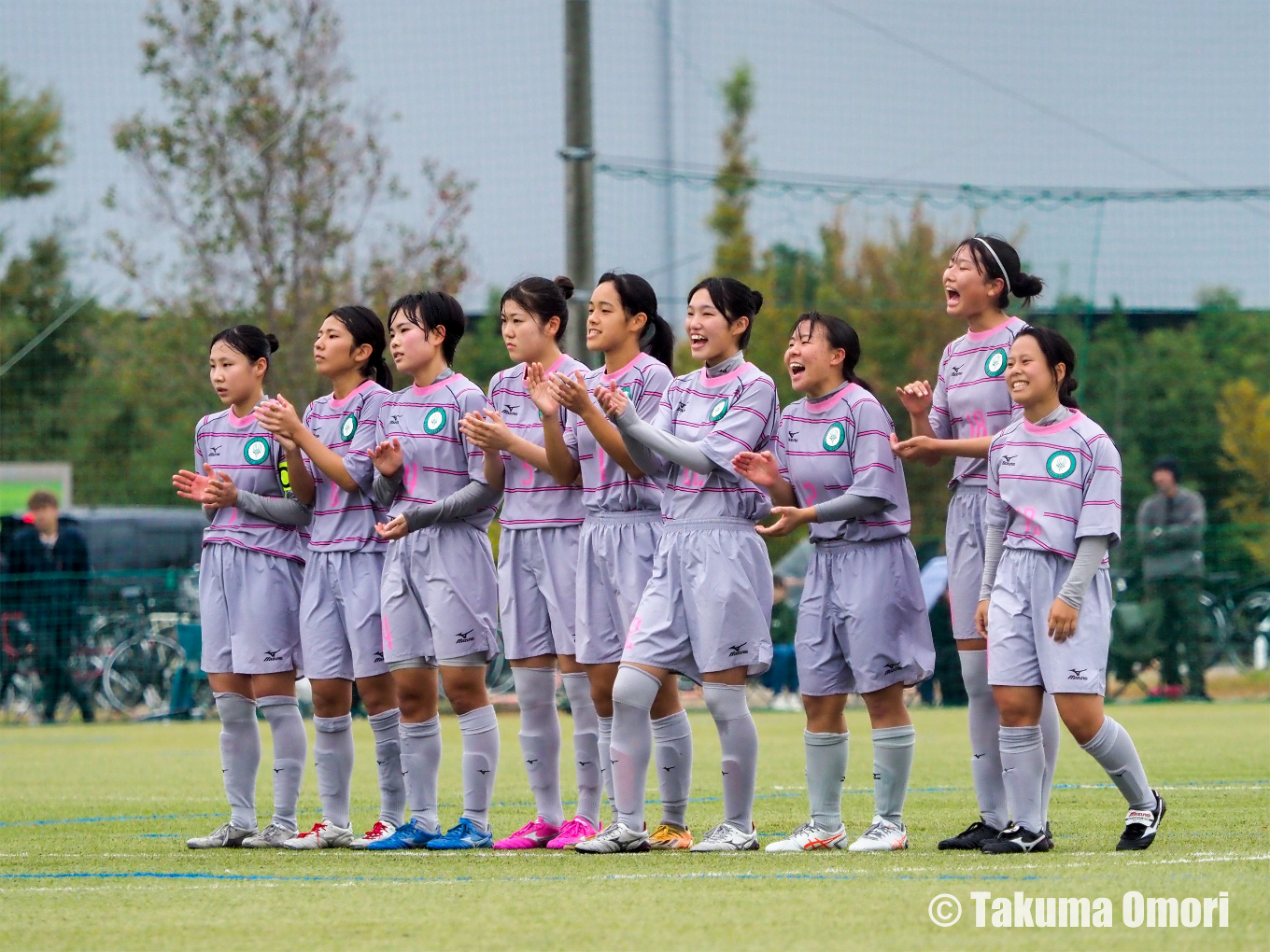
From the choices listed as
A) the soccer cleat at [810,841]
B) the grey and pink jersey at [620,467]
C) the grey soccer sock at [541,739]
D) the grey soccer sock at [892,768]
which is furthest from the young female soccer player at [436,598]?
the grey soccer sock at [892,768]

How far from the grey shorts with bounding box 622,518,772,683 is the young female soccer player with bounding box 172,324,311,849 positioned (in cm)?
137

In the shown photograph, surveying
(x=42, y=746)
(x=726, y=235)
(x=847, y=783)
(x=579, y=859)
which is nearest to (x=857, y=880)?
(x=579, y=859)

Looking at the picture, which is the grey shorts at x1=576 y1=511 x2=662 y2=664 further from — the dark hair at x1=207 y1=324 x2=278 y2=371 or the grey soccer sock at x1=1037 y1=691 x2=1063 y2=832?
the dark hair at x1=207 y1=324 x2=278 y2=371

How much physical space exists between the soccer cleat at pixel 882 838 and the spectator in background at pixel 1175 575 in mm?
10481

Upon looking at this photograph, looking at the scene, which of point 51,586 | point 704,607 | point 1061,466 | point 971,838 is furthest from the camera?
point 51,586

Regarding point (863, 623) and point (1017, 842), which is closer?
point (1017, 842)

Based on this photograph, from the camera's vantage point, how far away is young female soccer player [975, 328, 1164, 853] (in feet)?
17.0

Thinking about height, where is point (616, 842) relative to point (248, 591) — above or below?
below

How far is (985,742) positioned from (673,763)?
Result: 1.02 metres

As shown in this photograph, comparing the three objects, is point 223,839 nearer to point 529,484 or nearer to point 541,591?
point 541,591

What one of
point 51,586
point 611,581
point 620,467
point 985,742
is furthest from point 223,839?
point 51,586

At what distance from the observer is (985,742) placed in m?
5.71

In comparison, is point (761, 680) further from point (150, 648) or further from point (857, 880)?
point (857, 880)

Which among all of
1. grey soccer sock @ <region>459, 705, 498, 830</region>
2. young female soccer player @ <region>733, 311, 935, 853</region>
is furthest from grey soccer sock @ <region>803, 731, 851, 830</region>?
grey soccer sock @ <region>459, 705, 498, 830</region>
